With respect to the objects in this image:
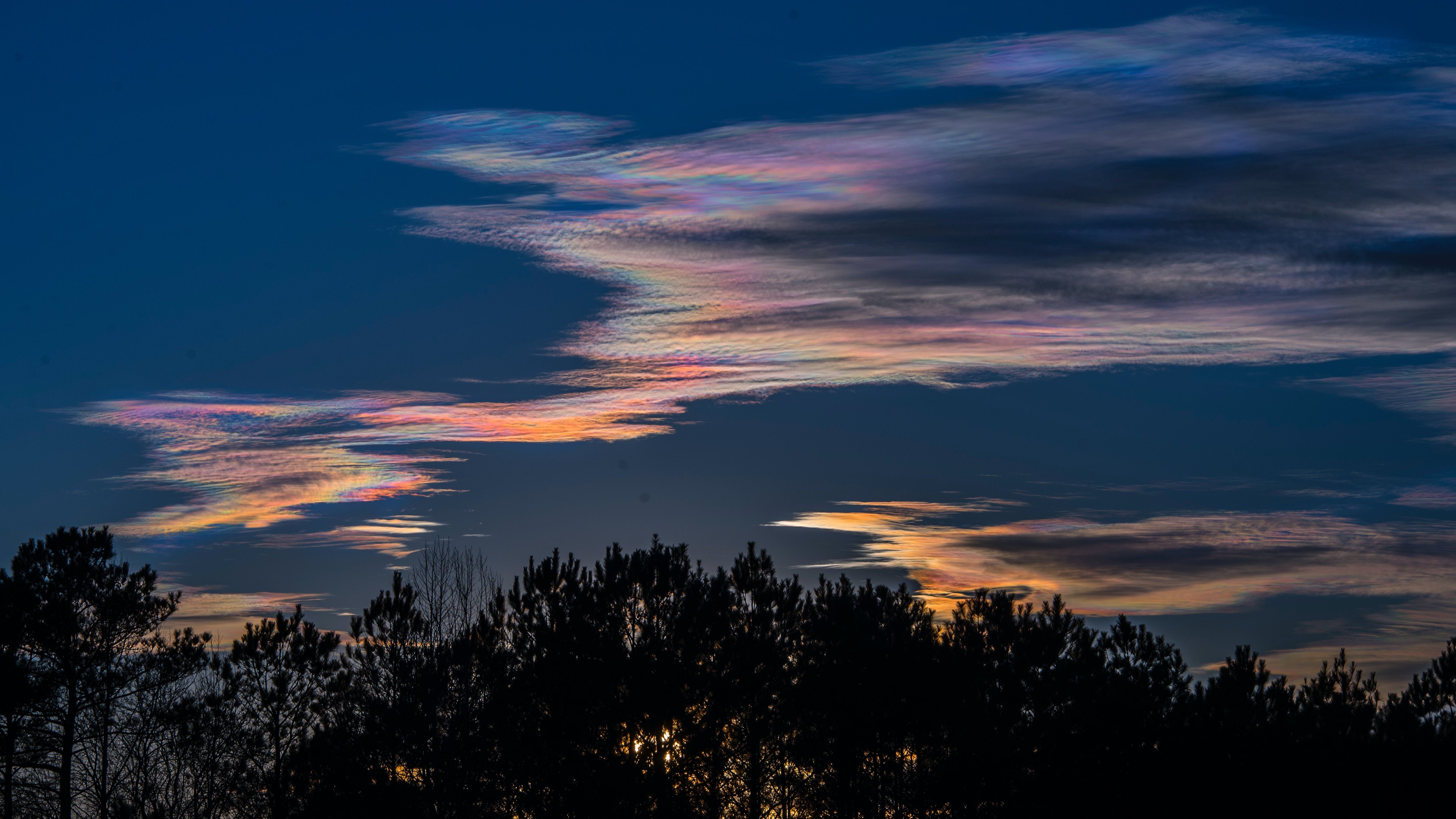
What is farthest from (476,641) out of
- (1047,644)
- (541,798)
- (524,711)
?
(1047,644)

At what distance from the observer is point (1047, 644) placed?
125ft

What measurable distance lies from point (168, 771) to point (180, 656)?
3538 millimetres

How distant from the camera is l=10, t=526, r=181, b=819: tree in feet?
110

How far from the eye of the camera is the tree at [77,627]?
1324 inches

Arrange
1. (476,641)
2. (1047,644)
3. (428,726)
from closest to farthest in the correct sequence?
(428,726) < (476,641) < (1047,644)

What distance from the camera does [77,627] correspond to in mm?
34250

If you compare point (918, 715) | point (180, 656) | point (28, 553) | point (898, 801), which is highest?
point (28, 553)

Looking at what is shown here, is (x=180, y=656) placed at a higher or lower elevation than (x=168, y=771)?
higher

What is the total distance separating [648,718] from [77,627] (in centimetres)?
1757

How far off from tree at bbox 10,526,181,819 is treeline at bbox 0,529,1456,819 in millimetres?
62

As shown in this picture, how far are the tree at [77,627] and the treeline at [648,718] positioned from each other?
0.21ft

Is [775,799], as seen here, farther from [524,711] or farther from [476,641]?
[476,641]

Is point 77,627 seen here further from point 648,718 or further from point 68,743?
point 648,718

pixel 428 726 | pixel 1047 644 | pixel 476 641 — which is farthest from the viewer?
pixel 1047 644
